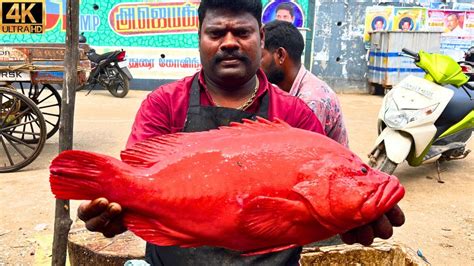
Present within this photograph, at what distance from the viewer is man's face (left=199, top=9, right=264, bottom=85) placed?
1.53m

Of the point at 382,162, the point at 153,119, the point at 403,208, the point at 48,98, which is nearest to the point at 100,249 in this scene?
the point at 153,119

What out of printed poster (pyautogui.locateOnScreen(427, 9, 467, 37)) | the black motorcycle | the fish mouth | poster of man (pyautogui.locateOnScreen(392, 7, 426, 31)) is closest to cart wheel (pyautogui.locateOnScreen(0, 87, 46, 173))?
the fish mouth

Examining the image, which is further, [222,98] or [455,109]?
[455,109]

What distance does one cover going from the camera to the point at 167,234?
1.33 meters

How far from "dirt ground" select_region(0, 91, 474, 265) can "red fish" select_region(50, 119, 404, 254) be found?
7.77ft

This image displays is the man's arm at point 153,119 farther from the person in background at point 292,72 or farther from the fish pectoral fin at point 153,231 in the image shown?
the person in background at point 292,72

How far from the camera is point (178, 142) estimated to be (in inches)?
55.3

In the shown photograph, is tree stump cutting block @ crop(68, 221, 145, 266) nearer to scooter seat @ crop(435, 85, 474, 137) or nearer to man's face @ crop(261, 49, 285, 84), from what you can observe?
man's face @ crop(261, 49, 285, 84)

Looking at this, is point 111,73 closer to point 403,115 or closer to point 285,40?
point 403,115

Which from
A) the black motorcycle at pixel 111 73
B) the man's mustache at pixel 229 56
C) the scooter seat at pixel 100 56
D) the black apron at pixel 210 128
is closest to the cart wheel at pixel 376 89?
the black motorcycle at pixel 111 73

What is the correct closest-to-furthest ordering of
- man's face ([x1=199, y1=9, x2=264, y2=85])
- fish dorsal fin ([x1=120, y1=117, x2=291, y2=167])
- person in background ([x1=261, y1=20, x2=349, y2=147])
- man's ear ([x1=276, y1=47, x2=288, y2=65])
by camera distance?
fish dorsal fin ([x1=120, y1=117, x2=291, y2=167])
man's face ([x1=199, y1=9, x2=264, y2=85])
person in background ([x1=261, y1=20, x2=349, y2=147])
man's ear ([x1=276, y1=47, x2=288, y2=65])

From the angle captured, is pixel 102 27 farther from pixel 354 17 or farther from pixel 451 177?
pixel 451 177

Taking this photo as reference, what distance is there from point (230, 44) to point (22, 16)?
11.2ft

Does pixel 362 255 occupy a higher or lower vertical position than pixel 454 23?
lower
